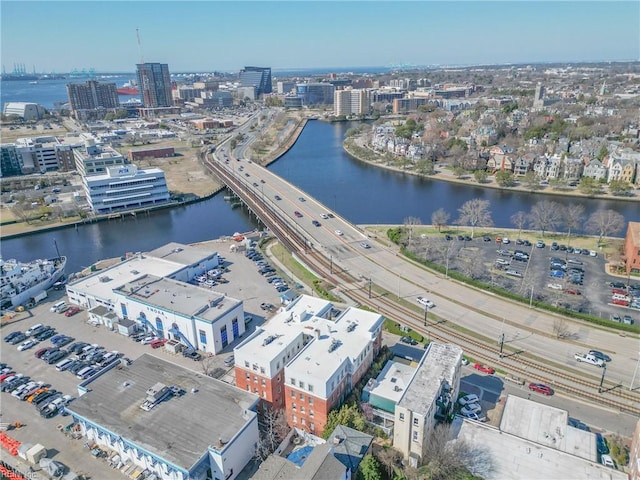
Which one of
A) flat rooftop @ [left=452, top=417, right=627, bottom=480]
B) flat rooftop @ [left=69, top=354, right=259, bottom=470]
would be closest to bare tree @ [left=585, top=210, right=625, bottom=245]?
flat rooftop @ [left=452, top=417, right=627, bottom=480]

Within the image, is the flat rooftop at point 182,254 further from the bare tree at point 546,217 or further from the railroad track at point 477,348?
the bare tree at point 546,217

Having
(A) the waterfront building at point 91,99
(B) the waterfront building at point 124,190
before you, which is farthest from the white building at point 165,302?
(A) the waterfront building at point 91,99

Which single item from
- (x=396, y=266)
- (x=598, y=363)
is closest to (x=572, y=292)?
(x=598, y=363)

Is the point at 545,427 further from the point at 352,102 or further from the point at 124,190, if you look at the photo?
the point at 352,102

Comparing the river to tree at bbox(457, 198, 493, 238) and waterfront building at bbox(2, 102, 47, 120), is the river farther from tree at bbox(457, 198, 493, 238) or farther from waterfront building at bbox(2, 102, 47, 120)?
waterfront building at bbox(2, 102, 47, 120)

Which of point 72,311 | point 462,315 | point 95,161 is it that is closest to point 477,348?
point 462,315

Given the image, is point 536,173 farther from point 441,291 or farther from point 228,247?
point 228,247
